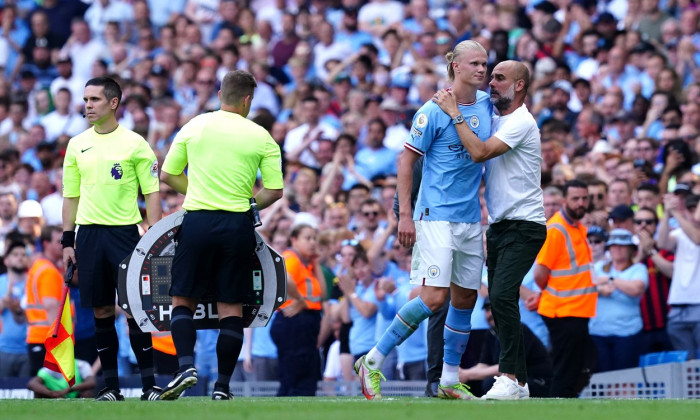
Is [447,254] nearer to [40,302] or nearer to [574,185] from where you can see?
[574,185]

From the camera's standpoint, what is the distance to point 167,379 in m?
12.5

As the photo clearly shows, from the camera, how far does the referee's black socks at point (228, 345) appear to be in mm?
9133

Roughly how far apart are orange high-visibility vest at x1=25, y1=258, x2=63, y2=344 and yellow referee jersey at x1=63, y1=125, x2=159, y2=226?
4561 mm

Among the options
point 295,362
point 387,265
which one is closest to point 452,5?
point 387,265

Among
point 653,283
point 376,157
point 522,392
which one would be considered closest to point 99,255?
point 522,392

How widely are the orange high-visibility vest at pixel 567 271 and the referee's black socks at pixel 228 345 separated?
3726 millimetres

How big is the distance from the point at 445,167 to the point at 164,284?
2278 mm

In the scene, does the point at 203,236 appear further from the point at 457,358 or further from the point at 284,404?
the point at 457,358

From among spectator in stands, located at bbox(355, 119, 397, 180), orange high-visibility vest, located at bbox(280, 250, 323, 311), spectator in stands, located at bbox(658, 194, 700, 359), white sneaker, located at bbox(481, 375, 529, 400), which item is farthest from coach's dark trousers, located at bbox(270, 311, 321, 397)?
white sneaker, located at bbox(481, 375, 529, 400)

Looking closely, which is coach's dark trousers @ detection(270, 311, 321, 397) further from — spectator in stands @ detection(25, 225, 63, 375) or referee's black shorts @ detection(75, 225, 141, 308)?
referee's black shorts @ detection(75, 225, 141, 308)

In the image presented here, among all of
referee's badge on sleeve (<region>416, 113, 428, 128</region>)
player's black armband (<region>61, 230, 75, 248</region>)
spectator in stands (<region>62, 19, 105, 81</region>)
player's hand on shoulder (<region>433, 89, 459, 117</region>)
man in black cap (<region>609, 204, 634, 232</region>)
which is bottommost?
player's black armband (<region>61, 230, 75, 248</region>)

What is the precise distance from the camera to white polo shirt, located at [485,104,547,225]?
930 centimetres

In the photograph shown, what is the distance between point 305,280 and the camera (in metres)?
13.9

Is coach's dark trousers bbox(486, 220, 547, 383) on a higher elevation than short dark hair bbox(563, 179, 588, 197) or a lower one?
lower
